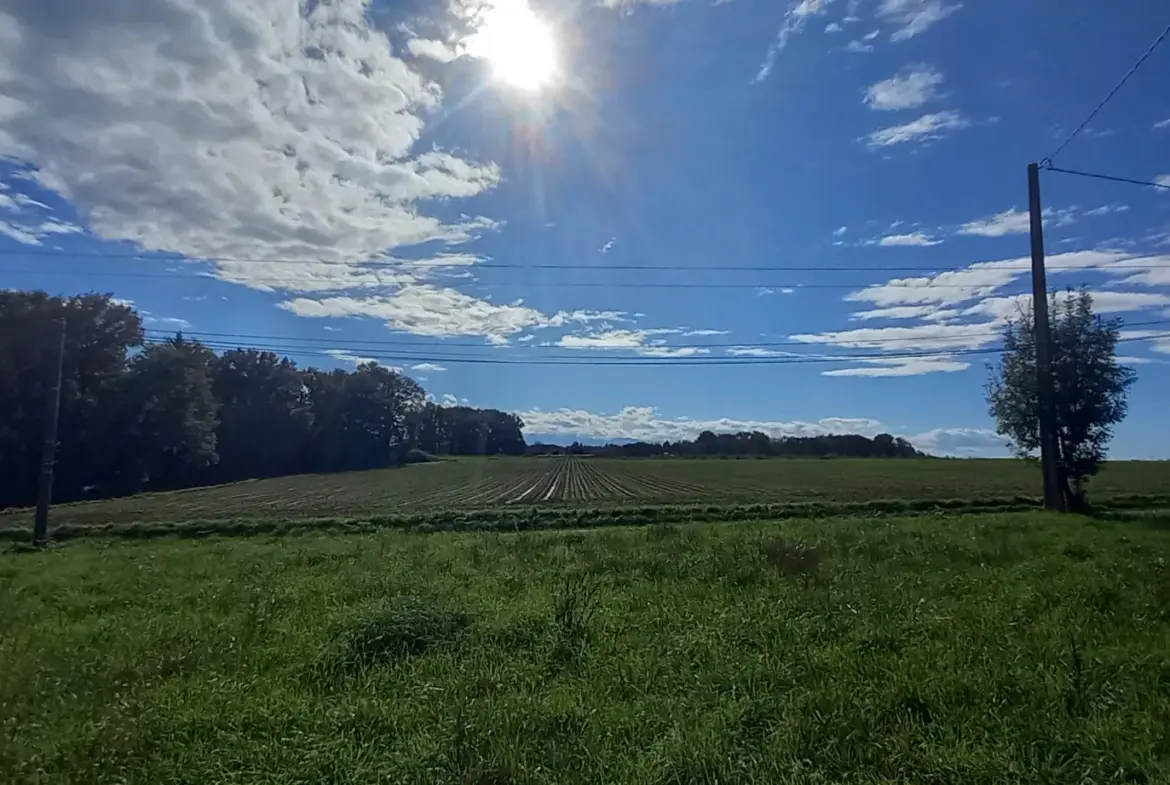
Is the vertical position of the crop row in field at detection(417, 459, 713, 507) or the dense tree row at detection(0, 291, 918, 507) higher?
the dense tree row at detection(0, 291, 918, 507)

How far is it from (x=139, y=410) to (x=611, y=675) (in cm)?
6708

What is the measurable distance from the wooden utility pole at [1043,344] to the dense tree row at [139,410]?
39.2 m

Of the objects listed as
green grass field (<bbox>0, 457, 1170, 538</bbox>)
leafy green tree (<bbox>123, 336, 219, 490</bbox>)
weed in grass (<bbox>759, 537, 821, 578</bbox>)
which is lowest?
green grass field (<bbox>0, 457, 1170, 538</bbox>)

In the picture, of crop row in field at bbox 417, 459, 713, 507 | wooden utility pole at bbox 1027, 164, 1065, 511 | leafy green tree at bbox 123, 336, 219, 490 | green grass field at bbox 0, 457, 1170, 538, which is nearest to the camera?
wooden utility pole at bbox 1027, 164, 1065, 511

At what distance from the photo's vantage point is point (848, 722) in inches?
213

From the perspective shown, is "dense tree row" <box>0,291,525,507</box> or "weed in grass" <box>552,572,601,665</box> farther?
"dense tree row" <box>0,291,525,507</box>

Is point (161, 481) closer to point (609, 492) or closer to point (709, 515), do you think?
point (609, 492)

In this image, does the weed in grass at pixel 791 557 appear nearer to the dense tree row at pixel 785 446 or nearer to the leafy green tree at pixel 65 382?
the leafy green tree at pixel 65 382

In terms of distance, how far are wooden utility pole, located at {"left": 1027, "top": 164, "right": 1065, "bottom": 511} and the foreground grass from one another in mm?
13384

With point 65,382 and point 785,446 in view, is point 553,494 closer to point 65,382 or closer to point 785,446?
point 65,382

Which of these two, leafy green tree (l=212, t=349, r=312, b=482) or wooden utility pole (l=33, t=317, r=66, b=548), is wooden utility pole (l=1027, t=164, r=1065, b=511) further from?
leafy green tree (l=212, t=349, r=312, b=482)

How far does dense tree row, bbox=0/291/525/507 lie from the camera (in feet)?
172

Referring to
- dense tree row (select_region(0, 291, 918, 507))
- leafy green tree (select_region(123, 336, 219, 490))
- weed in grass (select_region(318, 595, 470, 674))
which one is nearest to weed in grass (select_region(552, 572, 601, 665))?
weed in grass (select_region(318, 595, 470, 674))

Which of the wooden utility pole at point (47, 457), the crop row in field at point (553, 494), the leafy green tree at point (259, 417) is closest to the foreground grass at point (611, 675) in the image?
the wooden utility pole at point (47, 457)
